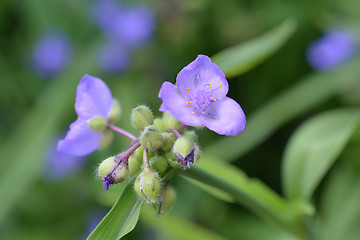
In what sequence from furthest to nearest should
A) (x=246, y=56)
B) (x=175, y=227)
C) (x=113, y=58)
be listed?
(x=113, y=58)
(x=175, y=227)
(x=246, y=56)

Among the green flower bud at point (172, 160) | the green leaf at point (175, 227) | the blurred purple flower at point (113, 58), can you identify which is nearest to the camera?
the green flower bud at point (172, 160)

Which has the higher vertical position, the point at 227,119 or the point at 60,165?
the point at 227,119

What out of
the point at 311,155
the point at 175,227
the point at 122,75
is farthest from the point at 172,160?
the point at 122,75

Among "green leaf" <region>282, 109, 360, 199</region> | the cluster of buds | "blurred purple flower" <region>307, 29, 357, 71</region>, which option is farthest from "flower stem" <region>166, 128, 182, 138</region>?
"blurred purple flower" <region>307, 29, 357, 71</region>

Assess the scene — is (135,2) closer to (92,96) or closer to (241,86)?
(241,86)

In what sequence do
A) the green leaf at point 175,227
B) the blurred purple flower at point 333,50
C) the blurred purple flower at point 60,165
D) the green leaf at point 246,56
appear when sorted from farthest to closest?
the blurred purple flower at point 60,165 < the blurred purple flower at point 333,50 < the green leaf at point 175,227 < the green leaf at point 246,56

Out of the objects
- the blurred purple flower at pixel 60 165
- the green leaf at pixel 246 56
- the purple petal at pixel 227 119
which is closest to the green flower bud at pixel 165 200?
the purple petal at pixel 227 119

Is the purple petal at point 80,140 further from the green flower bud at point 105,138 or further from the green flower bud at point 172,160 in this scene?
the green flower bud at point 172,160

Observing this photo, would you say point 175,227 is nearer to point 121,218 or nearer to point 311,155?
point 311,155
